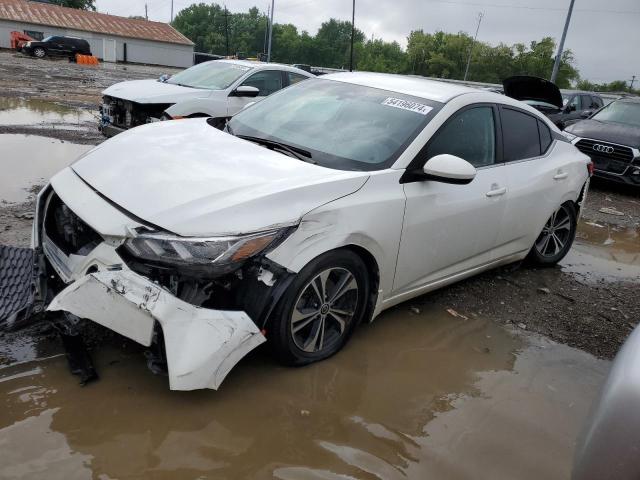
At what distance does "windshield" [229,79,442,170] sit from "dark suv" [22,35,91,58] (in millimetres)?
38366

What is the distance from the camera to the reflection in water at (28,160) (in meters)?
5.80

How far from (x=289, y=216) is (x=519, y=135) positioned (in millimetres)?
2516

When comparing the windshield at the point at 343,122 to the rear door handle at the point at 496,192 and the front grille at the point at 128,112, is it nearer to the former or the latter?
the rear door handle at the point at 496,192

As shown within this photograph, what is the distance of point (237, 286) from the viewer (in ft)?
8.66

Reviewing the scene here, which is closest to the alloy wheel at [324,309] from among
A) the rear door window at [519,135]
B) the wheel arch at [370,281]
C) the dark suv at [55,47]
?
the wheel arch at [370,281]

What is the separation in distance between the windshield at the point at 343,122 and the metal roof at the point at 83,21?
50500mm

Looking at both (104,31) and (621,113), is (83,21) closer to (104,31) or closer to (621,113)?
(104,31)

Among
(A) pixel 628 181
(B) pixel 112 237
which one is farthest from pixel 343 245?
(A) pixel 628 181

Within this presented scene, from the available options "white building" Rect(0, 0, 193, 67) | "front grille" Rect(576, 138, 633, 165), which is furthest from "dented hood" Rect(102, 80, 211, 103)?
"white building" Rect(0, 0, 193, 67)

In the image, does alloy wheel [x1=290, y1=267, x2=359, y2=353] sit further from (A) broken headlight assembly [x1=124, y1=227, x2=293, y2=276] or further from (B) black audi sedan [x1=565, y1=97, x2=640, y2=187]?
(B) black audi sedan [x1=565, y1=97, x2=640, y2=187]

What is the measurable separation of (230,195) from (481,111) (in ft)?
7.22

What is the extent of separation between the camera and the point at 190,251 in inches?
98.7

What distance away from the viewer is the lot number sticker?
361 centimetres

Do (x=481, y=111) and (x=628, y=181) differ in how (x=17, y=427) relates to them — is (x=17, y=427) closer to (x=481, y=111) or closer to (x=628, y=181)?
(x=481, y=111)
